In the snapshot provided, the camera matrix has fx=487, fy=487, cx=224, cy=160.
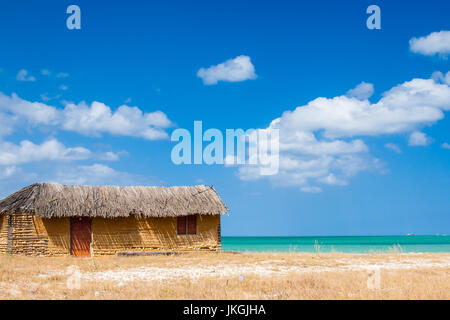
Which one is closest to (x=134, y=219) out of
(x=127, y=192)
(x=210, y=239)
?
(x=127, y=192)

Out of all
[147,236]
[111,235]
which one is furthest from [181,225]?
[111,235]

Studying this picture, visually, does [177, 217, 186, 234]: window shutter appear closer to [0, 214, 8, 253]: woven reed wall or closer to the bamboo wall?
the bamboo wall

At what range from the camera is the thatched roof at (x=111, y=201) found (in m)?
22.7

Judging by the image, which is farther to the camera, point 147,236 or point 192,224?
point 192,224

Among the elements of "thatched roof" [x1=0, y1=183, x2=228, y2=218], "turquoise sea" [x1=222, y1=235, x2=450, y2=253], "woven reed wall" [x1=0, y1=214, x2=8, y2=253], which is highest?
"thatched roof" [x1=0, y1=183, x2=228, y2=218]

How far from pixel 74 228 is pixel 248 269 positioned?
34.9 feet

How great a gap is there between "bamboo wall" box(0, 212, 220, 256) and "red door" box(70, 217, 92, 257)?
23cm

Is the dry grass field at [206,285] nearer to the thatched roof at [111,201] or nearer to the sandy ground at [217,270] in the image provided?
the sandy ground at [217,270]

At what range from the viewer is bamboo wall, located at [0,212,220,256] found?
22.6 metres

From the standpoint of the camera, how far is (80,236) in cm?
2361

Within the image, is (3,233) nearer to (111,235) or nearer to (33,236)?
(33,236)

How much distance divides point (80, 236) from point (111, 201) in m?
2.22

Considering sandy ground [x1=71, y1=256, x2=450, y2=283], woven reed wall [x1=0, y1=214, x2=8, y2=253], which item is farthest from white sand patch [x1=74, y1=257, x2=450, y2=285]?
woven reed wall [x1=0, y1=214, x2=8, y2=253]

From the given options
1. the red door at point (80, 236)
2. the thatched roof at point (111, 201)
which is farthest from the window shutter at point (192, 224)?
the red door at point (80, 236)
